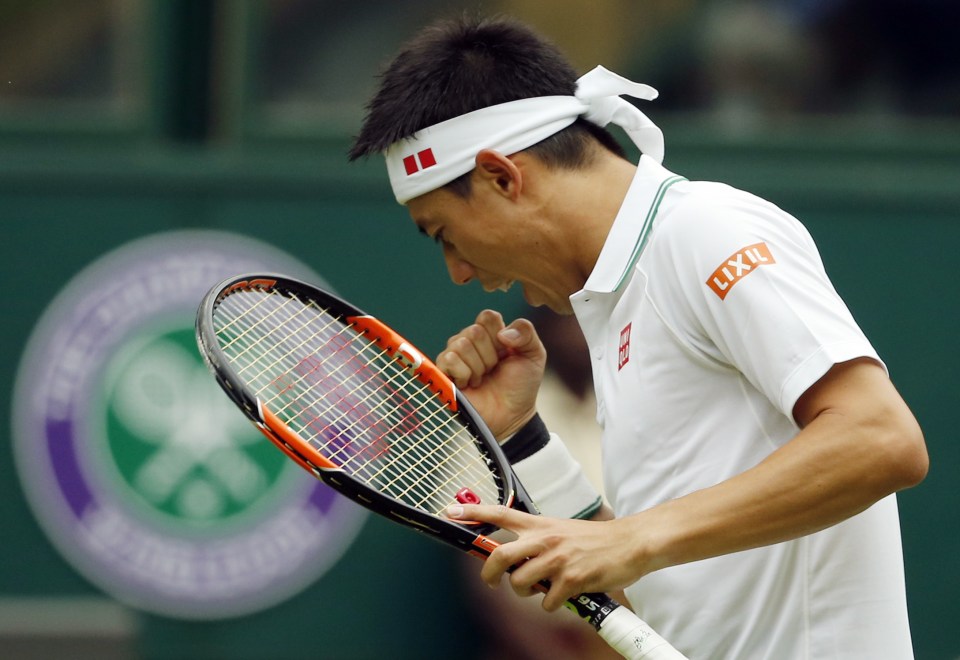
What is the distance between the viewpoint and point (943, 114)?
509 cm

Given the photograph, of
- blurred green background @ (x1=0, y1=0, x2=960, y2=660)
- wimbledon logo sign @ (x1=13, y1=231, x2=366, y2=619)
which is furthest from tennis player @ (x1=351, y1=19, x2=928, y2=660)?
blurred green background @ (x1=0, y1=0, x2=960, y2=660)

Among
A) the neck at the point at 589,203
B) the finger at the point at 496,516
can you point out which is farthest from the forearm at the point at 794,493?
the neck at the point at 589,203

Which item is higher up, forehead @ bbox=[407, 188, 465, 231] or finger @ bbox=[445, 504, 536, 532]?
forehead @ bbox=[407, 188, 465, 231]

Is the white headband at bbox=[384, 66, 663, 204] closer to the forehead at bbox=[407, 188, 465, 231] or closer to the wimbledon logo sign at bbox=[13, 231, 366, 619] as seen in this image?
the forehead at bbox=[407, 188, 465, 231]

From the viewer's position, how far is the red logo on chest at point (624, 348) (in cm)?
232

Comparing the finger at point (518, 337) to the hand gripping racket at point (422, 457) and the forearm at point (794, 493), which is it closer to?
the hand gripping racket at point (422, 457)

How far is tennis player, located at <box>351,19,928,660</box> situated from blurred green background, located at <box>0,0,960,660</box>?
7.55 feet

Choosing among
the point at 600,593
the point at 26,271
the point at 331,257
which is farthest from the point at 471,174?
the point at 26,271

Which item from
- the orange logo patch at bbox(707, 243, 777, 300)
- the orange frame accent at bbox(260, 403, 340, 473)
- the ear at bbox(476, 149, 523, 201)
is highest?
the ear at bbox(476, 149, 523, 201)

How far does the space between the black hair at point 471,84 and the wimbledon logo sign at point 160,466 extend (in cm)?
234

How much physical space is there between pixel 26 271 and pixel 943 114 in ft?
9.50

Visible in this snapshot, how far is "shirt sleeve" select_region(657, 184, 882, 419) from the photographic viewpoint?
2.06m

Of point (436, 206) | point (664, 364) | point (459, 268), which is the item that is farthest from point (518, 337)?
point (664, 364)

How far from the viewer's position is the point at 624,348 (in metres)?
2.33
